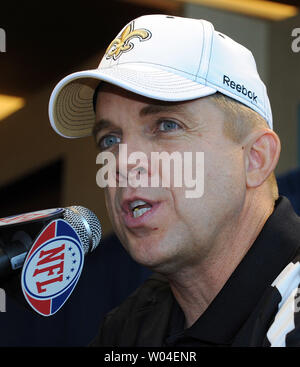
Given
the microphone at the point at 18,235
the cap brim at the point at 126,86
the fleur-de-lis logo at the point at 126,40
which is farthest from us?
the fleur-de-lis logo at the point at 126,40

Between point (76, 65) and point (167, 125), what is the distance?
4.22 metres

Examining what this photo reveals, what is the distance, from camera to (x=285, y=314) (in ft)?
3.54

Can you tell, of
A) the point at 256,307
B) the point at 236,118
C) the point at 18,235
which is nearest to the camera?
the point at 18,235

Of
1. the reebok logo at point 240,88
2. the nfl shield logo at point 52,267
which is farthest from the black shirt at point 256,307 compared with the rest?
the nfl shield logo at point 52,267

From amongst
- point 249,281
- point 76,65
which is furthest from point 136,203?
point 76,65

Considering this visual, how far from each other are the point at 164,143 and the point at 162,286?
53 centimetres

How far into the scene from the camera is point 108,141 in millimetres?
1350

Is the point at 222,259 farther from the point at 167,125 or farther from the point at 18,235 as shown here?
the point at 18,235

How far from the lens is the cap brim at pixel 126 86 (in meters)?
1.21

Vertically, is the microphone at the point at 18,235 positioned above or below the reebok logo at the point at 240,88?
below

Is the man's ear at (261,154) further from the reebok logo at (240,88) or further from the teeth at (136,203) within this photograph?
the teeth at (136,203)

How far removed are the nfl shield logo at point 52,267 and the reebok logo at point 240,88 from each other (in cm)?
48

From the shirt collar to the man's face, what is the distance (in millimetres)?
74
